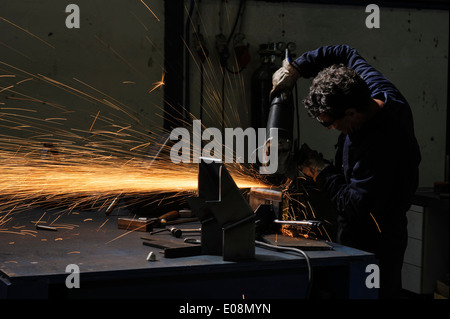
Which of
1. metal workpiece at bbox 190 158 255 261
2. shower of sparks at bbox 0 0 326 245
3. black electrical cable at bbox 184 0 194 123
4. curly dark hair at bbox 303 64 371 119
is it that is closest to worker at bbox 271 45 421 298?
curly dark hair at bbox 303 64 371 119

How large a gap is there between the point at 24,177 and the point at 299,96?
2247 mm

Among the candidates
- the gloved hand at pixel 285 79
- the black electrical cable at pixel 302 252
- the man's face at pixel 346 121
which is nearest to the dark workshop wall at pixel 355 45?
the gloved hand at pixel 285 79

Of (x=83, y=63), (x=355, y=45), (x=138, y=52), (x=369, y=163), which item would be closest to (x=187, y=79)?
(x=138, y=52)

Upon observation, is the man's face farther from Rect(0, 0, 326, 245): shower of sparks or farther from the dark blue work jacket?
Rect(0, 0, 326, 245): shower of sparks

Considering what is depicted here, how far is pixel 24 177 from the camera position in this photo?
3205 mm

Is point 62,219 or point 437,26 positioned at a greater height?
point 437,26

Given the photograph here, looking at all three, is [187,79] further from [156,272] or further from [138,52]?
[156,272]

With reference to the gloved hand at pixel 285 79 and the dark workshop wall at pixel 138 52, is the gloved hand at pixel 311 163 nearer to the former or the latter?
the gloved hand at pixel 285 79

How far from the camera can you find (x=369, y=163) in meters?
2.36

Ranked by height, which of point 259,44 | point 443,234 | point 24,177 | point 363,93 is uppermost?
point 259,44

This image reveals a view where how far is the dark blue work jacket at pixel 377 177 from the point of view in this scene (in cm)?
236

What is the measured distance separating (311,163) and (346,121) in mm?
247

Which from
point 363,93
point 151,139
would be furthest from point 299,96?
point 363,93

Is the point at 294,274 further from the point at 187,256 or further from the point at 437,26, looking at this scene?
the point at 437,26
